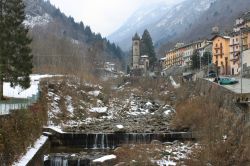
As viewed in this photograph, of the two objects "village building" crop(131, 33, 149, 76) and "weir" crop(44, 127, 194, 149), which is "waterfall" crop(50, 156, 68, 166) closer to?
"weir" crop(44, 127, 194, 149)

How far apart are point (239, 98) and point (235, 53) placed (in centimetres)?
5856

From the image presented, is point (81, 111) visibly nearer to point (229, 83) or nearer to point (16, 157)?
point (229, 83)

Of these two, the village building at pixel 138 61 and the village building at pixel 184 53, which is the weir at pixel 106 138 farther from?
the village building at pixel 138 61

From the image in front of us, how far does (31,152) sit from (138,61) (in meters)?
155

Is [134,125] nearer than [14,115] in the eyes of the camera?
No

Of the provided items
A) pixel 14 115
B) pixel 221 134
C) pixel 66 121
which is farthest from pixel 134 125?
pixel 14 115

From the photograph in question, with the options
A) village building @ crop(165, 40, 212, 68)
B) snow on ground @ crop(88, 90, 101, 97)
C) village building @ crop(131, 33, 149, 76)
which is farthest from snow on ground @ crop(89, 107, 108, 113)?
village building @ crop(131, 33, 149, 76)

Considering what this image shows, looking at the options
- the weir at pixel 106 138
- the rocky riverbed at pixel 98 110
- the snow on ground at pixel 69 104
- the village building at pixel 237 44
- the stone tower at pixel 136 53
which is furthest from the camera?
the stone tower at pixel 136 53

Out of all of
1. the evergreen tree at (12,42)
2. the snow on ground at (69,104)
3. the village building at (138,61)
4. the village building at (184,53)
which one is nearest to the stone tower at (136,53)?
the village building at (138,61)

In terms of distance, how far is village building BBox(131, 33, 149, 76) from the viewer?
17550 centimetres

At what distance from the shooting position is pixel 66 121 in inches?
2596

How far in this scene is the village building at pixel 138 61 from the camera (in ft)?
576

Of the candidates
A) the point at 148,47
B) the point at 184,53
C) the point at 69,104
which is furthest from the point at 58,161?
the point at 148,47

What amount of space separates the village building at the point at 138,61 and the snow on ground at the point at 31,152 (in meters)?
130
